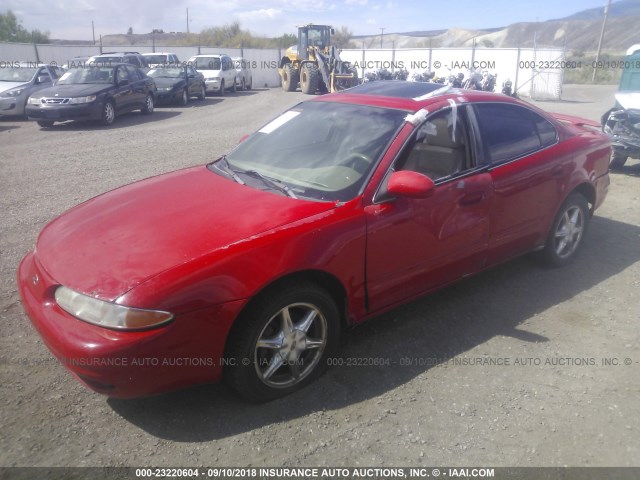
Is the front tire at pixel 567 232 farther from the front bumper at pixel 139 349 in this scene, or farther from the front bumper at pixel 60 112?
the front bumper at pixel 60 112

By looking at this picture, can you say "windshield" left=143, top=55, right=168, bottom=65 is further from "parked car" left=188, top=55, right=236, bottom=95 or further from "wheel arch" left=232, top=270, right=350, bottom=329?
"wheel arch" left=232, top=270, right=350, bottom=329

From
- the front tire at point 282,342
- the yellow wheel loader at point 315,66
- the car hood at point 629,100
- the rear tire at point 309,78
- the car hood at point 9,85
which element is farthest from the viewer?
the rear tire at point 309,78

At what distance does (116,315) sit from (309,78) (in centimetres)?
2144

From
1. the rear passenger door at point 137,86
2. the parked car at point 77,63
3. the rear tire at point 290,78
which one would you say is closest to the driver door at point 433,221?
the rear passenger door at point 137,86

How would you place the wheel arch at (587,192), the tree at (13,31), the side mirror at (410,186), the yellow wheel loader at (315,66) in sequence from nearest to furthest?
the side mirror at (410,186) < the wheel arch at (587,192) < the yellow wheel loader at (315,66) < the tree at (13,31)

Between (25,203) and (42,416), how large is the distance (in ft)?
14.6

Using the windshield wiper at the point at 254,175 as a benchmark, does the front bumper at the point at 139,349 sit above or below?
below

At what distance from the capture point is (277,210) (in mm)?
3025

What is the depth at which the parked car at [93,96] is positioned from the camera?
42.0ft

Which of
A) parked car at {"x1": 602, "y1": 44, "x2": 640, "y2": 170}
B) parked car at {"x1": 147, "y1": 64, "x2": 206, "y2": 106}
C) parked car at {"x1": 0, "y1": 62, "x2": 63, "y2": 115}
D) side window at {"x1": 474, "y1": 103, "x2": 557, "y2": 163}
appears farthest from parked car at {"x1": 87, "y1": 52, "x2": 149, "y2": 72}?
side window at {"x1": 474, "y1": 103, "x2": 557, "y2": 163}

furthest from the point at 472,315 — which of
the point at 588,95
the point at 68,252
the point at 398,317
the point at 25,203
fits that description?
the point at 588,95

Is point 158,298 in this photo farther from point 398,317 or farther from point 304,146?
point 398,317

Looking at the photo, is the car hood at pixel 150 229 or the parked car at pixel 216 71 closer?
the car hood at pixel 150 229

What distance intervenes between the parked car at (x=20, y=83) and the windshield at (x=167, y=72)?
4.00 m
